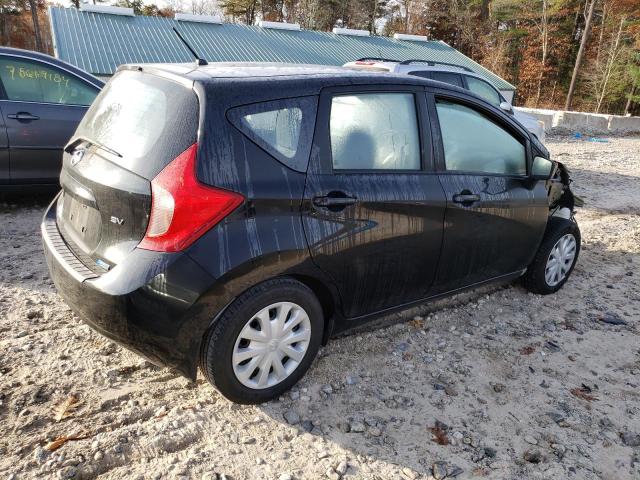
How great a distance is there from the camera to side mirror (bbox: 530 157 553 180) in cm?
374

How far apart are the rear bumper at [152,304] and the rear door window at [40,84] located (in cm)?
380

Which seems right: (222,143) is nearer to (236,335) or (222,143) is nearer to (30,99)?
(236,335)

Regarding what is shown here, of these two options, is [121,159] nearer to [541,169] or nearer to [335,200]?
[335,200]

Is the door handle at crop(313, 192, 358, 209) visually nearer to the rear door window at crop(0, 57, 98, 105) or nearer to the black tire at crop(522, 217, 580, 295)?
the black tire at crop(522, 217, 580, 295)

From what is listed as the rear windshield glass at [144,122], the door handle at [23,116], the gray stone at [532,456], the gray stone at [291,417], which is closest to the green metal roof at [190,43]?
the door handle at [23,116]

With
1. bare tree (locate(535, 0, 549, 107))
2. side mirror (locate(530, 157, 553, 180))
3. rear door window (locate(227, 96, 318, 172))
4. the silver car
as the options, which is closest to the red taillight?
rear door window (locate(227, 96, 318, 172))

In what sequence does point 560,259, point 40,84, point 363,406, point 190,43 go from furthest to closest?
point 190,43, point 40,84, point 560,259, point 363,406

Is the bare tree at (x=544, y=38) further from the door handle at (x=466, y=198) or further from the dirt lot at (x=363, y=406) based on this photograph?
the door handle at (x=466, y=198)

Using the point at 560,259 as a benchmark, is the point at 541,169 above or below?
above

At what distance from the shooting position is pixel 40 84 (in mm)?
5422

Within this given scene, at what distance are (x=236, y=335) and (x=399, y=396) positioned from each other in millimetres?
1076

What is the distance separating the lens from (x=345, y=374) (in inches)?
119

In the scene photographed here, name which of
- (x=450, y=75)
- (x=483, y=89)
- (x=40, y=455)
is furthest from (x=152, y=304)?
(x=483, y=89)

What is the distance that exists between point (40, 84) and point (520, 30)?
41.8 metres
